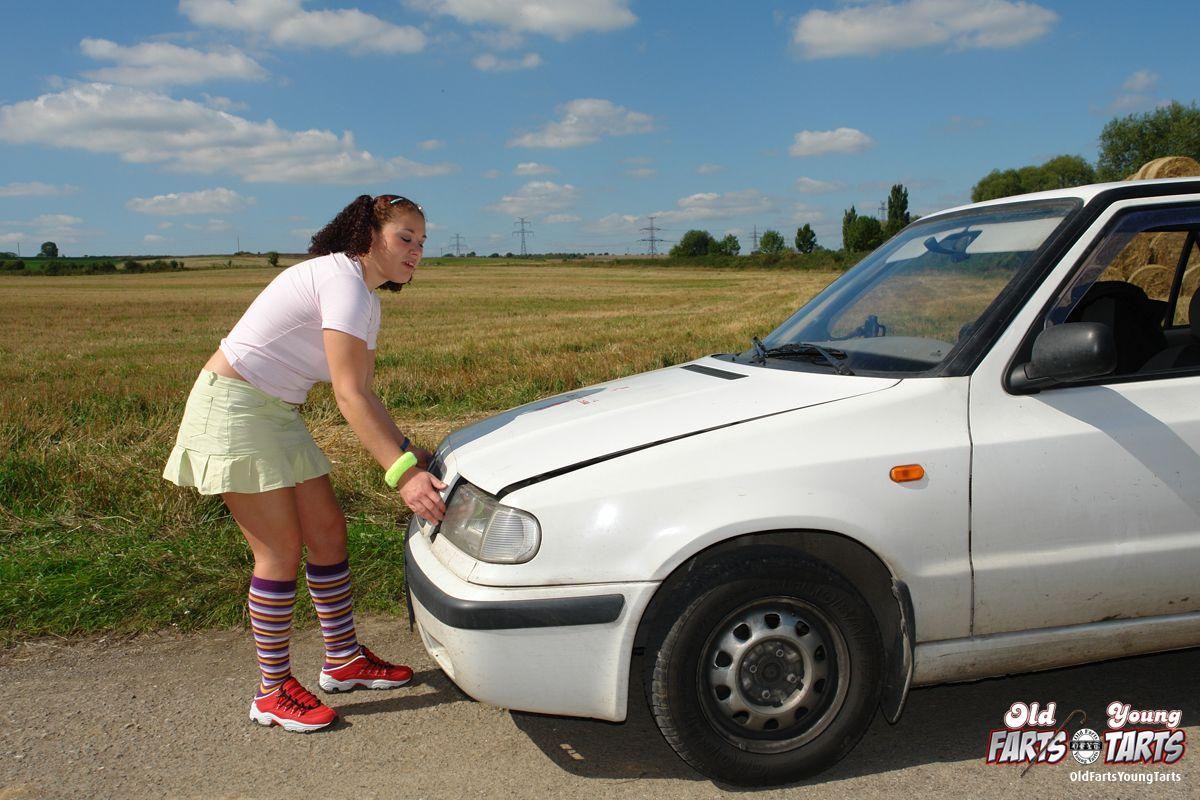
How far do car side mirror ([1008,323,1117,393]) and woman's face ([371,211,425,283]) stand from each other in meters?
2.06

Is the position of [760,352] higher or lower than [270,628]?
higher

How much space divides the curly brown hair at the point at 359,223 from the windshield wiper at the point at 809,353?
1361 millimetres

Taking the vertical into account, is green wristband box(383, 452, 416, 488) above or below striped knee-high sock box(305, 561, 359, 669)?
above

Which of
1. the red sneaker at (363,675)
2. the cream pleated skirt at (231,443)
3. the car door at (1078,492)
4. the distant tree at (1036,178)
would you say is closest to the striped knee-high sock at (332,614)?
the red sneaker at (363,675)

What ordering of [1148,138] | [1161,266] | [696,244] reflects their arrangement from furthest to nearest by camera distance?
1. [696,244]
2. [1148,138]
3. [1161,266]

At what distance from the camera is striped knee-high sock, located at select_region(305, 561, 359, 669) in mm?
3730

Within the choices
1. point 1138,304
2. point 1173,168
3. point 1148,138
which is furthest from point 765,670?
point 1148,138

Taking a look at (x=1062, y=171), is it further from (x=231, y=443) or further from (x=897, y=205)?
(x=231, y=443)

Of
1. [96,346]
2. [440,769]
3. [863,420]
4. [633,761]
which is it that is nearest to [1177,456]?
[863,420]

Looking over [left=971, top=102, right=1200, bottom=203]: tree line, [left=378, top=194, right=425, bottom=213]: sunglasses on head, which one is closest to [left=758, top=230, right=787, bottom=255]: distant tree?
[left=971, top=102, right=1200, bottom=203]: tree line

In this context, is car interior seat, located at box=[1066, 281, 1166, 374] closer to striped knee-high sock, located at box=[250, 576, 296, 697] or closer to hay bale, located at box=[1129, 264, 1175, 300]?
hay bale, located at box=[1129, 264, 1175, 300]

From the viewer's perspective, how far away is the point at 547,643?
2.73 metres

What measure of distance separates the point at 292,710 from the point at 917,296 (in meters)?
2.68

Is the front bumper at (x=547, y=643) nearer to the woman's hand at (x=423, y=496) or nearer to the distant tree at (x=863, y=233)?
the woman's hand at (x=423, y=496)
